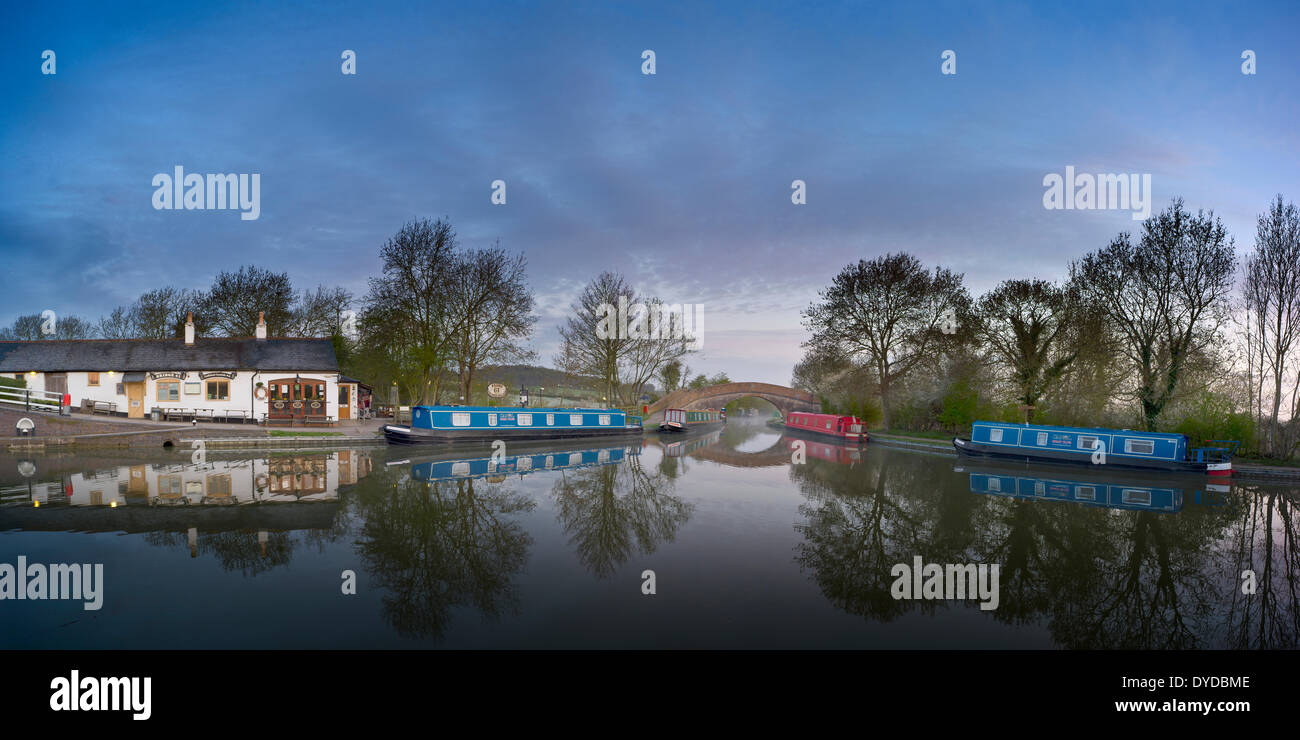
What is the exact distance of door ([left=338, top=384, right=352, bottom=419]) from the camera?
2919 cm

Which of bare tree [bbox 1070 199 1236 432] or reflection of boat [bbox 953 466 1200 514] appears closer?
reflection of boat [bbox 953 466 1200 514]

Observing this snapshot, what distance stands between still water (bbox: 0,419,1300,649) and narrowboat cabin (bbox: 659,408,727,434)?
2078 centimetres

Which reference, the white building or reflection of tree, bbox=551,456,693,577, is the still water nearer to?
reflection of tree, bbox=551,456,693,577

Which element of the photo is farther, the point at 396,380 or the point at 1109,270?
the point at 396,380

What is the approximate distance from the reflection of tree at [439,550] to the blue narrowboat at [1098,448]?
18.4 m

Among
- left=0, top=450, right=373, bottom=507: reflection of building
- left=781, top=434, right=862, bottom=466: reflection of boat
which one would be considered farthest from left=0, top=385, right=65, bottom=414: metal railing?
left=781, top=434, right=862, bottom=466: reflection of boat

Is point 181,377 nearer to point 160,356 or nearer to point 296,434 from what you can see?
point 160,356

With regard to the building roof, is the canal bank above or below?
below

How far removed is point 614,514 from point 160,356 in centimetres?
2748
